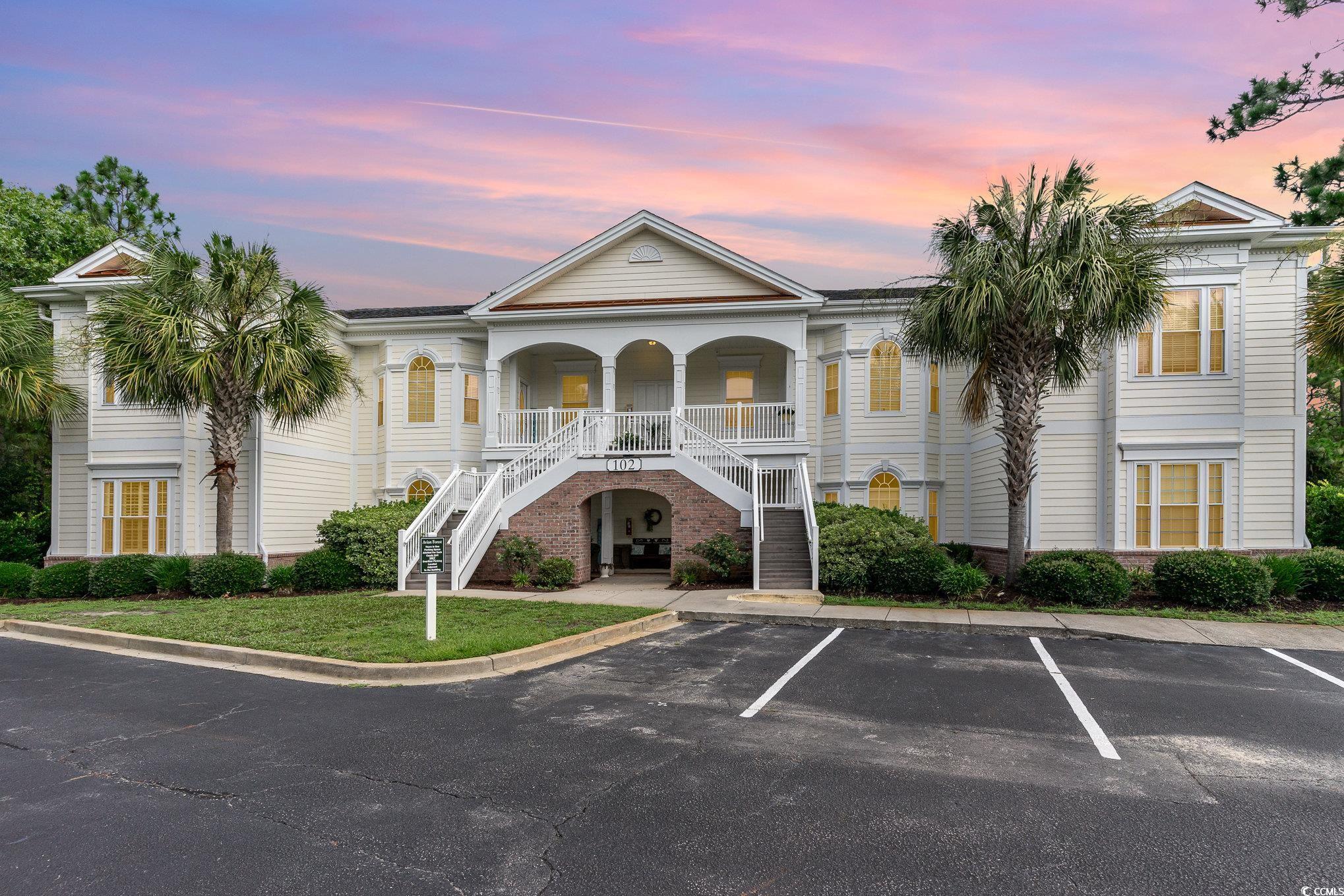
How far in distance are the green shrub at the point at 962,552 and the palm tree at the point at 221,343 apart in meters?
15.2

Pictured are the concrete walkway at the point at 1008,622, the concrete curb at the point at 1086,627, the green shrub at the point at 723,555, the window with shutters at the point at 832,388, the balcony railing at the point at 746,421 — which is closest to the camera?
Result: the concrete curb at the point at 1086,627

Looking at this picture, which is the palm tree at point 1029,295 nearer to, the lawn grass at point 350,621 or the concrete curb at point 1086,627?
the concrete curb at point 1086,627

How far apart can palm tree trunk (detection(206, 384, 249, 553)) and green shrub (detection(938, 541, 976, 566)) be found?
16.4 m

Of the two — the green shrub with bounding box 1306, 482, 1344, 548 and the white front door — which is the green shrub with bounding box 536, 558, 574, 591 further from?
the green shrub with bounding box 1306, 482, 1344, 548

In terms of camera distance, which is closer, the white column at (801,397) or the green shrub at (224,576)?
the green shrub at (224,576)

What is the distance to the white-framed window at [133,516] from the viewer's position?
19266 mm

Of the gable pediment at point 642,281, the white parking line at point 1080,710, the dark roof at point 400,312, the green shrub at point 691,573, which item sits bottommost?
the green shrub at point 691,573

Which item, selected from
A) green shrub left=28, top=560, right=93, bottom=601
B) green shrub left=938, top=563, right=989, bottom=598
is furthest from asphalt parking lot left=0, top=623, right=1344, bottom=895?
green shrub left=28, top=560, right=93, bottom=601

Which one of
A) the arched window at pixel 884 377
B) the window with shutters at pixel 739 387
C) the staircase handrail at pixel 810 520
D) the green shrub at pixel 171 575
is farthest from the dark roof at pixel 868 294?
the green shrub at pixel 171 575

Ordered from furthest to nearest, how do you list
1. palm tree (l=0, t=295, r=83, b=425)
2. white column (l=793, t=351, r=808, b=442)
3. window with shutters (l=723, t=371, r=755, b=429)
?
window with shutters (l=723, t=371, r=755, b=429)
white column (l=793, t=351, r=808, b=442)
palm tree (l=0, t=295, r=83, b=425)

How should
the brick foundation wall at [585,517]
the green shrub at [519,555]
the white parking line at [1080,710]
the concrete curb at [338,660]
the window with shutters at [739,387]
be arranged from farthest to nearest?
the window with shutters at [739,387], the brick foundation wall at [585,517], the green shrub at [519,555], the concrete curb at [338,660], the white parking line at [1080,710]

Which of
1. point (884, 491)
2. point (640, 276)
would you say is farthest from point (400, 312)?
point (884, 491)

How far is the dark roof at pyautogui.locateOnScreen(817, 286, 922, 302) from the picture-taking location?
1659 centimetres

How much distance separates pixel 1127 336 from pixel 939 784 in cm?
1178
